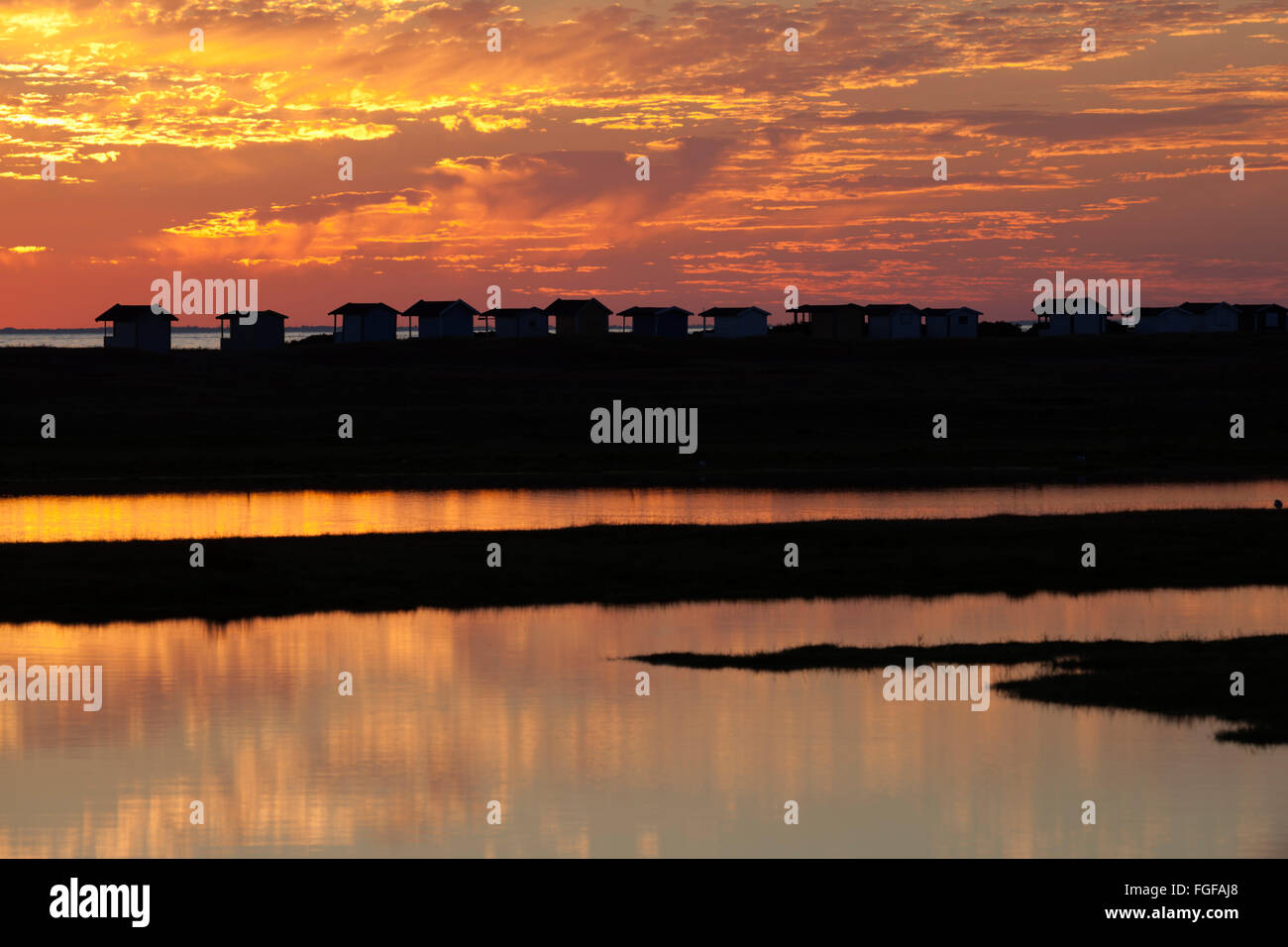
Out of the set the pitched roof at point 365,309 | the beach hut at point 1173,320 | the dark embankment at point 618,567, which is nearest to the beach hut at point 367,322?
the pitched roof at point 365,309

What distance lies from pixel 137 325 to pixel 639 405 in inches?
2589

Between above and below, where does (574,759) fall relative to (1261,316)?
below

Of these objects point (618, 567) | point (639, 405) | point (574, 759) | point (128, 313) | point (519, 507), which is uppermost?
point (128, 313)

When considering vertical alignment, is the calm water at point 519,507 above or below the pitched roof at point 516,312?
below

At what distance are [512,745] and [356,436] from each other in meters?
61.3

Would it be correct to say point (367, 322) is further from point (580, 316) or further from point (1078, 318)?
point (1078, 318)

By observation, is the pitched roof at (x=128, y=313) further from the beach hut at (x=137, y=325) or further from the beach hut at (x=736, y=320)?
the beach hut at (x=736, y=320)

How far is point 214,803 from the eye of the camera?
21.4m

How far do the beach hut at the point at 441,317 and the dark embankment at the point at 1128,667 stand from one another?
12957 centimetres

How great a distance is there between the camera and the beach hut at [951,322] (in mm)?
170250

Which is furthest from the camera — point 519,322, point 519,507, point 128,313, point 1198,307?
point 1198,307

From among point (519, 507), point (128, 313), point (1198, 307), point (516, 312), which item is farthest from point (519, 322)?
point (519, 507)

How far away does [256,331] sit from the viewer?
6117 inches
